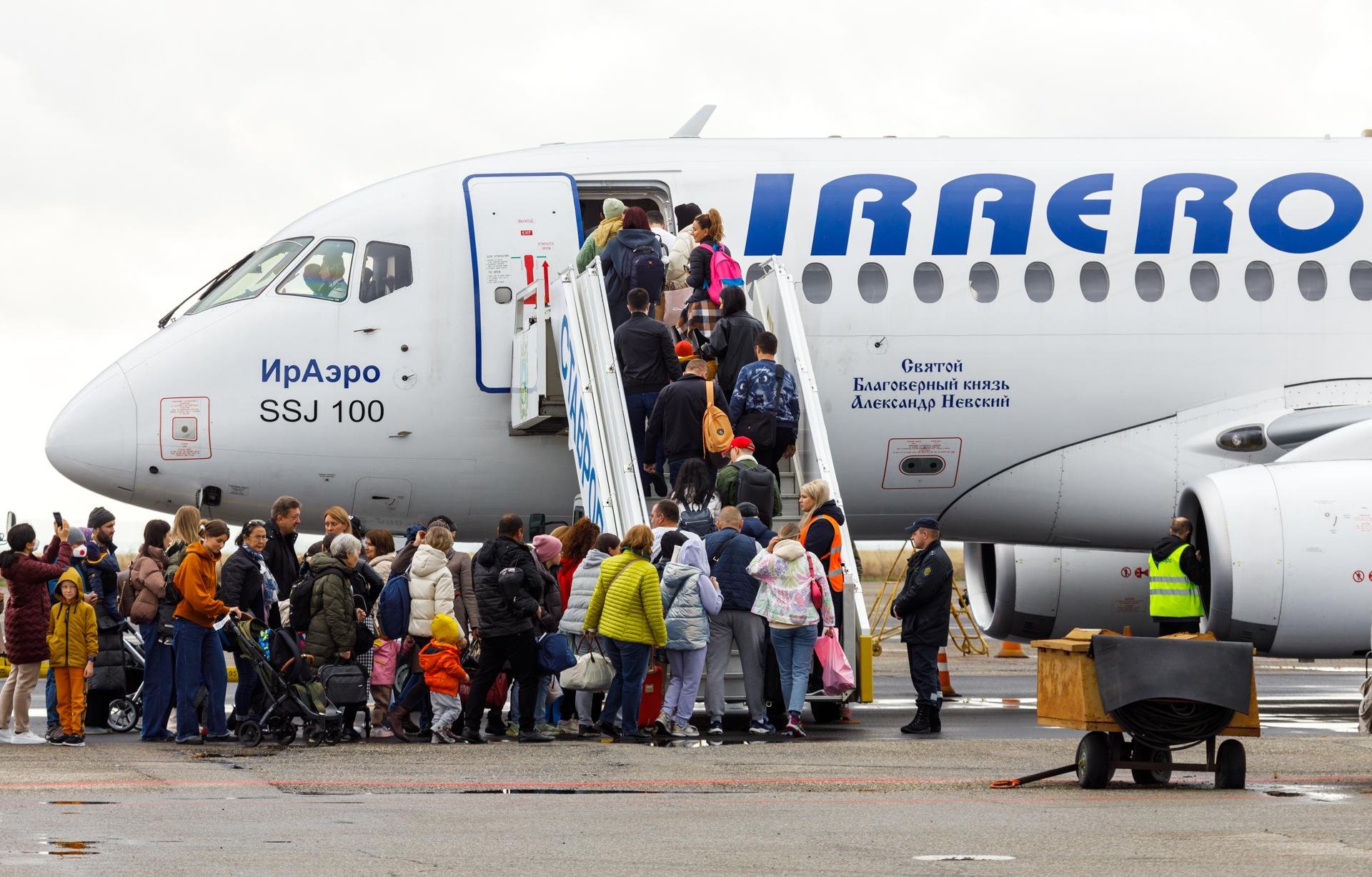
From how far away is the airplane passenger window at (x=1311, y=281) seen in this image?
52.2ft

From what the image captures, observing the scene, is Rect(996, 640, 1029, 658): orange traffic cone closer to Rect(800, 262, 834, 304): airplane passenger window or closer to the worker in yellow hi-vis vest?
the worker in yellow hi-vis vest

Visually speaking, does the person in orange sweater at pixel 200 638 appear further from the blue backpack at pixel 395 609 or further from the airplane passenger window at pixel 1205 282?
the airplane passenger window at pixel 1205 282

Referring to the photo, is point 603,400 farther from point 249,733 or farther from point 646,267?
point 249,733

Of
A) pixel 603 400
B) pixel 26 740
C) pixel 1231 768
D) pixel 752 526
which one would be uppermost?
pixel 603 400

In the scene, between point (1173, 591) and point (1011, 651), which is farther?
point (1011, 651)

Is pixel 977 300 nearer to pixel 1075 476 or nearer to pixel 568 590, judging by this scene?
pixel 1075 476

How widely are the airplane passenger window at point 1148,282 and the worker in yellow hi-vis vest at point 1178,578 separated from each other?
1.99 meters

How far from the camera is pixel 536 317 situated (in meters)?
14.7

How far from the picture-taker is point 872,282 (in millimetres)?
15422

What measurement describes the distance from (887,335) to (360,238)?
4.48 meters

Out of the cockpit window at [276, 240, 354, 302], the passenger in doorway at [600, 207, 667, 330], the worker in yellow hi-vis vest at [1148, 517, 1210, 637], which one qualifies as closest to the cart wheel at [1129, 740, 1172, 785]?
the worker in yellow hi-vis vest at [1148, 517, 1210, 637]

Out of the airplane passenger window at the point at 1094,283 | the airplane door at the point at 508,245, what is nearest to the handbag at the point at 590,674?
the airplane door at the point at 508,245

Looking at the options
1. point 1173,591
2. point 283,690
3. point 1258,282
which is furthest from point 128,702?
point 1258,282

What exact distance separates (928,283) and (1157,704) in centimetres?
617
